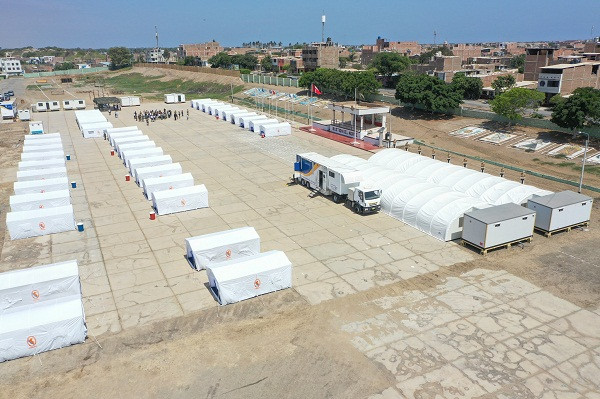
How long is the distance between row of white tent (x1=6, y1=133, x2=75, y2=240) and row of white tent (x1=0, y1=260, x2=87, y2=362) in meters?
8.93

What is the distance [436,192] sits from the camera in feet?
104

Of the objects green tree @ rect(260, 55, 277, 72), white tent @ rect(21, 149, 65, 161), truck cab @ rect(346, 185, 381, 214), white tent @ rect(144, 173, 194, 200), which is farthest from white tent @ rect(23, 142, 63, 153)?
green tree @ rect(260, 55, 277, 72)

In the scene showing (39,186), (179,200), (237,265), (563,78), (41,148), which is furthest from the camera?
(563,78)

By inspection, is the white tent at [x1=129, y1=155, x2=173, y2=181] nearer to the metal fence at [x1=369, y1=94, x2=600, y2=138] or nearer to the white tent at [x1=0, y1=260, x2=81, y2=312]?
the white tent at [x1=0, y1=260, x2=81, y2=312]

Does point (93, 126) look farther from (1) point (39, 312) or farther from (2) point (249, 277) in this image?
(2) point (249, 277)

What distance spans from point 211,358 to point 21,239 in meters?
18.8

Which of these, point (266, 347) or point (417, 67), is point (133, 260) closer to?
point (266, 347)

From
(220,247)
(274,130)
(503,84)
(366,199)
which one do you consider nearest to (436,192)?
(366,199)

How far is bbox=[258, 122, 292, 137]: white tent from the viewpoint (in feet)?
204

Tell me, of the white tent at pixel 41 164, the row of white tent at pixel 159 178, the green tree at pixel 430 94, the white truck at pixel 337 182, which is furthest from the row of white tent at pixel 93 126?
the green tree at pixel 430 94

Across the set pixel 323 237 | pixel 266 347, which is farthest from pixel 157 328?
pixel 323 237

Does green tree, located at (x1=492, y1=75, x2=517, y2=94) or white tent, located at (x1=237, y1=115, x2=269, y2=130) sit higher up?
green tree, located at (x1=492, y1=75, x2=517, y2=94)

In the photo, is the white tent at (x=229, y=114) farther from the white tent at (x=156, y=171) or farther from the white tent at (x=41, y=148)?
the white tent at (x=156, y=171)

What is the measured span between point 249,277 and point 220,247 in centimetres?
355
